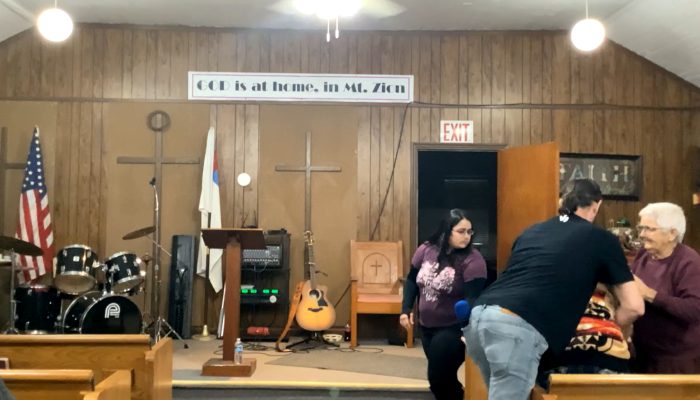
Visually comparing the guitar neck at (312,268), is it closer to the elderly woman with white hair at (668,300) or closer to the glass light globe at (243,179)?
the glass light globe at (243,179)

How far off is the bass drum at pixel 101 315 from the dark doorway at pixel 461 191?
3958mm

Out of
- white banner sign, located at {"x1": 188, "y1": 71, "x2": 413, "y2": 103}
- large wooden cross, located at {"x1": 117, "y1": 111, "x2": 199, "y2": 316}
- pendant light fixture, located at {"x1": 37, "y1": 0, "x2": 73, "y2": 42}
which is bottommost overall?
large wooden cross, located at {"x1": 117, "y1": 111, "x2": 199, "y2": 316}

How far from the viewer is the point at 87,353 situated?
2.74 m

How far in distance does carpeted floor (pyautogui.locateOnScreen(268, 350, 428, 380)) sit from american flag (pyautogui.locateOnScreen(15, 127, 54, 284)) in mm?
2617

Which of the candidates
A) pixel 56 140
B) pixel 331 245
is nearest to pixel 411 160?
pixel 331 245

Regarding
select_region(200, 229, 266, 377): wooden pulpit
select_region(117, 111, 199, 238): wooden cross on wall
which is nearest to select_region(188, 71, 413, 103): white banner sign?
select_region(117, 111, 199, 238): wooden cross on wall

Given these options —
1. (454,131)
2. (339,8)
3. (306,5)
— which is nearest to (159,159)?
(306,5)

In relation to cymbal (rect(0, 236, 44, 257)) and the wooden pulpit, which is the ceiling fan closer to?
the wooden pulpit

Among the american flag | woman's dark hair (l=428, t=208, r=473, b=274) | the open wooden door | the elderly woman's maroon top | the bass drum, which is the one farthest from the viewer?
the american flag

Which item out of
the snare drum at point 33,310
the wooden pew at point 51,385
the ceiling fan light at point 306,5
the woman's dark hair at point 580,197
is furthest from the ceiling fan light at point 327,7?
the wooden pew at point 51,385

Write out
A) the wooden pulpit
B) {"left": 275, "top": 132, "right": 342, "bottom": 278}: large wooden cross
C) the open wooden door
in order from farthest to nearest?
{"left": 275, "top": 132, "right": 342, "bottom": 278}: large wooden cross
the open wooden door
the wooden pulpit

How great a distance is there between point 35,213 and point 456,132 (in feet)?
13.8

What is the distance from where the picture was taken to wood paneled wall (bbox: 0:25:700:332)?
614 centimetres

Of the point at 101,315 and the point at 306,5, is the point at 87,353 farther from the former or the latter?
the point at 306,5
